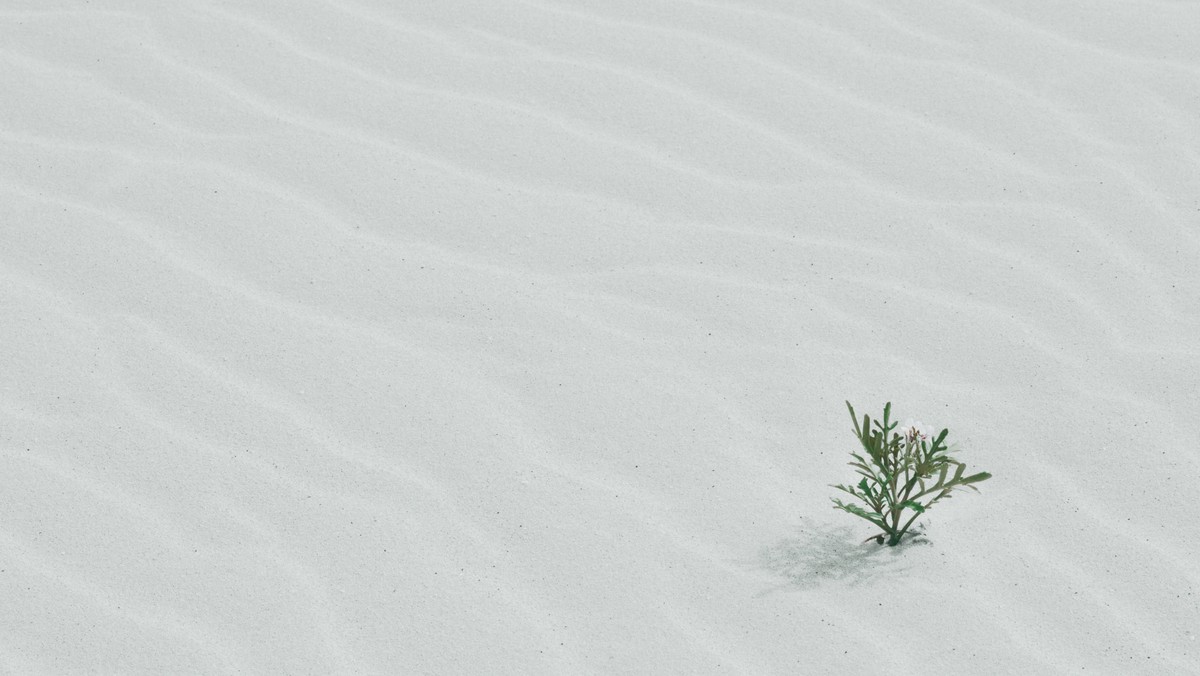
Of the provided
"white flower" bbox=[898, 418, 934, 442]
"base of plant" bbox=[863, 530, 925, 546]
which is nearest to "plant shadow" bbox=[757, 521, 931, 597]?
"base of plant" bbox=[863, 530, 925, 546]

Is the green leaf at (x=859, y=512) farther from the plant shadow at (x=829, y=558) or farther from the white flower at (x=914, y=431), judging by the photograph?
the white flower at (x=914, y=431)

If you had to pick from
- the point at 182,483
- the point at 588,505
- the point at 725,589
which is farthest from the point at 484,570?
the point at 182,483

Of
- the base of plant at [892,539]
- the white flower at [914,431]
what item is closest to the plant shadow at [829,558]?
the base of plant at [892,539]

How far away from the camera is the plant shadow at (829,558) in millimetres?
2723

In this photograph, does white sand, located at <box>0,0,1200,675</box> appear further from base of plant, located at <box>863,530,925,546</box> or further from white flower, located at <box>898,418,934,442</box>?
white flower, located at <box>898,418,934,442</box>

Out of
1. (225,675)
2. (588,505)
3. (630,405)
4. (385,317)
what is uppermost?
(385,317)

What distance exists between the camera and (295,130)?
3.88 m

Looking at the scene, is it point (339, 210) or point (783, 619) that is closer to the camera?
point (783, 619)

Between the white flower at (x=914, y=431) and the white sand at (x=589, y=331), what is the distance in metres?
0.14

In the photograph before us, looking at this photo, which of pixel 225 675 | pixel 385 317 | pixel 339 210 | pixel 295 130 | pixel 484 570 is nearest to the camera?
pixel 225 675

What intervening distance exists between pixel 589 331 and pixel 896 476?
857mm

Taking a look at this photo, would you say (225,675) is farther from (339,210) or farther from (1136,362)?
(1136,362)

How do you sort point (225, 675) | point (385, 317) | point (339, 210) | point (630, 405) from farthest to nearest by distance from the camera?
point (339, 210) < point (385, 317) < point (630, 405) < point (225, 675)

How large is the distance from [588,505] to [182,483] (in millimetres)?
816
